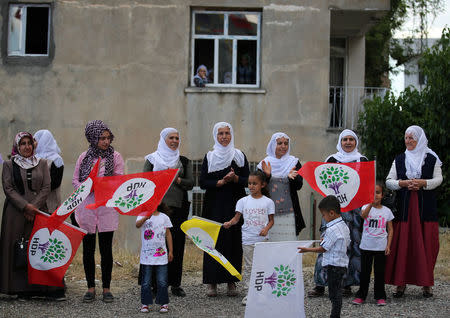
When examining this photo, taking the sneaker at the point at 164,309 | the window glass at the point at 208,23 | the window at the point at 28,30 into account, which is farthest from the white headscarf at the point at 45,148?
the window glass at the point at 208,23

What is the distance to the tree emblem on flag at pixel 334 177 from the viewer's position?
6855 mm

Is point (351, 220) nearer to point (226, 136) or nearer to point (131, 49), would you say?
point (226, 136)

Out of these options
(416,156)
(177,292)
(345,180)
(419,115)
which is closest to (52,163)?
(177,292)

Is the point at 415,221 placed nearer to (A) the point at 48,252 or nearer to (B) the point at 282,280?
(B) the point at 282,280

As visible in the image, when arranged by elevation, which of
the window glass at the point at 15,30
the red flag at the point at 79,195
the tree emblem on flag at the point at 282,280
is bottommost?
the tree emblem on flag at the point at 282,280

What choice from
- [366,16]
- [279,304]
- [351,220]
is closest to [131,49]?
[366,16]

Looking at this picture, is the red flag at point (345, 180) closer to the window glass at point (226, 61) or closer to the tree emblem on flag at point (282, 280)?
the tree emblem on flag at point (282, 280)

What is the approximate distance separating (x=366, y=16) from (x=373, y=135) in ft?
8.34

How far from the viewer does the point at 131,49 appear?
1308 cm

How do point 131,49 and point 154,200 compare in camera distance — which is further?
point 131,49

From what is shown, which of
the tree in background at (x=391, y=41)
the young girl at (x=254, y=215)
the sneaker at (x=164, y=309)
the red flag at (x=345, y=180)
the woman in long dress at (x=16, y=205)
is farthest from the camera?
the tree in background at (x=391, y=41)

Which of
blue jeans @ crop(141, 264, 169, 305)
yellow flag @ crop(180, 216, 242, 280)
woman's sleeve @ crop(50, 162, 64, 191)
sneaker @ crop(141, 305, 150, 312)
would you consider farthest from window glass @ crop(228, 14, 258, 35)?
sneaker @ crop(141, 305, 150, 312)

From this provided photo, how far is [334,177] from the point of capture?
689 cm

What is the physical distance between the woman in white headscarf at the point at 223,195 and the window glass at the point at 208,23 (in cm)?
633
